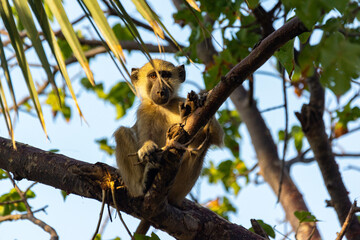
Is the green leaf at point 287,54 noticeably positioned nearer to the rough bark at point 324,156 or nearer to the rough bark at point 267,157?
the rough bark at point 324,156

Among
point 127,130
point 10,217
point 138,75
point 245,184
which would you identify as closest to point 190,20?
point 138,75

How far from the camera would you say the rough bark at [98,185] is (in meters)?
3.81

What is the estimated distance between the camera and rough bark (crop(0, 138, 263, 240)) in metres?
3.81

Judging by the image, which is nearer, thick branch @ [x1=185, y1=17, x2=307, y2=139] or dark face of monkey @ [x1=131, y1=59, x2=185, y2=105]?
thick branch @ [x1=185, y1=17, x2=307, y2=139]

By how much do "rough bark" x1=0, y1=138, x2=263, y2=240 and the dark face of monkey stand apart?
137 centimetres

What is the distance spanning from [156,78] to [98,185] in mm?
1970

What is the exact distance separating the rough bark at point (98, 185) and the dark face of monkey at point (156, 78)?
4.50 feet

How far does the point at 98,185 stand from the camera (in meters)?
3.82

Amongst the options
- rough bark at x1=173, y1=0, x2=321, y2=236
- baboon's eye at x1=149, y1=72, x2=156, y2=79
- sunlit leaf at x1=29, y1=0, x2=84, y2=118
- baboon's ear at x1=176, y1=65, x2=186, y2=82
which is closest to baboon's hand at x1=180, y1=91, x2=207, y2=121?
sunlit leaf at x1=29, y1=0, x2=84, y2=118

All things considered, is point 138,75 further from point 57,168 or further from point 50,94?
point 50,94

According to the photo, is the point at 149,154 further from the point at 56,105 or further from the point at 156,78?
the point at 56,105

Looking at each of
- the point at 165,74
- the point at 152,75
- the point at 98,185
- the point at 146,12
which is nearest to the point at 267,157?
the point at 165,74

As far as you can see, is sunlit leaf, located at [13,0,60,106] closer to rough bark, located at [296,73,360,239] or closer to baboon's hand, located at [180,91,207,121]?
baboon's hand, located at [180,91,207,121]

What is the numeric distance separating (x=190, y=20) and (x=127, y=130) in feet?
6.32
